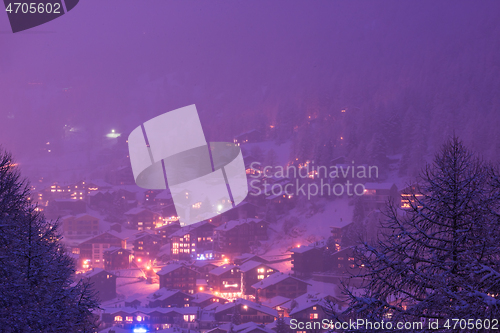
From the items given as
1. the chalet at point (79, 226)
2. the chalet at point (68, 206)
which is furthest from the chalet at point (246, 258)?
the chalet at point (68, 206)

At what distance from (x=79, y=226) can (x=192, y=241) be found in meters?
11.9

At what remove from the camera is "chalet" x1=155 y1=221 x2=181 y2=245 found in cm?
3178

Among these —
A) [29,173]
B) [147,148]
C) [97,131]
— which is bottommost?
[29,173]

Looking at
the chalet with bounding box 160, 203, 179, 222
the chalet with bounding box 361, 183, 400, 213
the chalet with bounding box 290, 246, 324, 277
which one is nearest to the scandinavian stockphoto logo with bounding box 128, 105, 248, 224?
the chalet with bounding box 160, 203, 179, 222

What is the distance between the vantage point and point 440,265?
294 centimetres

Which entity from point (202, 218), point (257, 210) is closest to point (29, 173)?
point (202, 218)

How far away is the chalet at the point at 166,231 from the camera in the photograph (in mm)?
31781

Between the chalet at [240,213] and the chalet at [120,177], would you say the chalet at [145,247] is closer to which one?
the chalet at [240,213]

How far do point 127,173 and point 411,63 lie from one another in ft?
178

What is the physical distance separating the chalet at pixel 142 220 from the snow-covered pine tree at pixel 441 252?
1352 inches

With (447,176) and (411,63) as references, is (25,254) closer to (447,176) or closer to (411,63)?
(447,176)

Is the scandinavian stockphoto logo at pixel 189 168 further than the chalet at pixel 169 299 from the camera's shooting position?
Yes

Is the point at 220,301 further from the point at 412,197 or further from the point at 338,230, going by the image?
the point at 412,197

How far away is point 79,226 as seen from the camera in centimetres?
3444
